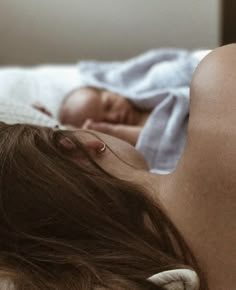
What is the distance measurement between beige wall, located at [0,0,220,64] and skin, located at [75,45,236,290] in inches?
36.7

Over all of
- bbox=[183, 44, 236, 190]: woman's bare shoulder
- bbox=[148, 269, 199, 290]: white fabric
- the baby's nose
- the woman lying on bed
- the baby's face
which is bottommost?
the baby's nose

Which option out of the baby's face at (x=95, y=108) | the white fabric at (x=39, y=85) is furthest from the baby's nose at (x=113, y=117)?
the white fabric at (x=39, y=85)

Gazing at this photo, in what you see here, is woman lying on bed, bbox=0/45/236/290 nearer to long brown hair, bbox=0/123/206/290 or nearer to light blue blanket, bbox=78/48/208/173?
long brown hair, bbox=0/123/206/290

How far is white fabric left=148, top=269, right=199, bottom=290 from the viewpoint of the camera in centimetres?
58

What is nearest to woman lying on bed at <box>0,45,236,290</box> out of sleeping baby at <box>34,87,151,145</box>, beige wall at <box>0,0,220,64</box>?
sleeping baby at <box>34,87,151,145</box>

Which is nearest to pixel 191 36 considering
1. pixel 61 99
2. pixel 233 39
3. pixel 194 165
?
pixel 233 39

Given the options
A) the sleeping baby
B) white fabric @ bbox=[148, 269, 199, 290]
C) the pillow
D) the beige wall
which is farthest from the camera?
the beige wall

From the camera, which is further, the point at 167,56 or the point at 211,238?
the point at 167,56

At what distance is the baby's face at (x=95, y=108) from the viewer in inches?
48.5

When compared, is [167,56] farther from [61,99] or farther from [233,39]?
[233,39]

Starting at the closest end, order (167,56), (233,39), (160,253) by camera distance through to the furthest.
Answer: (160,253)
(167,56)
(233,39)

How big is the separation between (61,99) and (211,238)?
0.75m

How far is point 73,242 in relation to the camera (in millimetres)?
632

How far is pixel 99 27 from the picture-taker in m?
1.68
